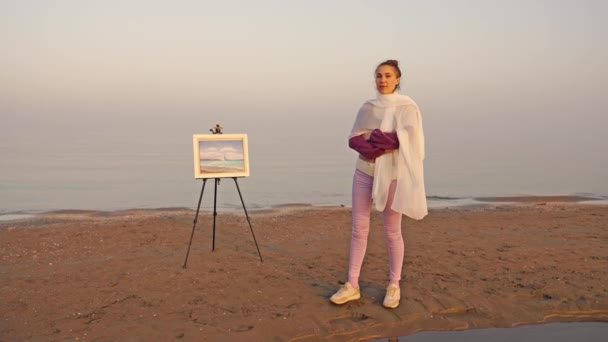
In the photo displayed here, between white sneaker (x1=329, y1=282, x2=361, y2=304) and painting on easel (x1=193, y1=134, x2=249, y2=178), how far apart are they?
77.6 inches

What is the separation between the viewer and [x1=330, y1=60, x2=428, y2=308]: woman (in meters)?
4.20

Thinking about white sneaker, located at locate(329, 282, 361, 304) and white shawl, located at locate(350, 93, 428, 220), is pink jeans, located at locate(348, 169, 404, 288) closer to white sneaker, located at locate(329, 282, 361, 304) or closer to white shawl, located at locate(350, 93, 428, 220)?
white shawl, located at locate(350, 93, 428, 220)

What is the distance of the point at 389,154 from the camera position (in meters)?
4.27

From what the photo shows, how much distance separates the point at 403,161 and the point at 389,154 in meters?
0.13

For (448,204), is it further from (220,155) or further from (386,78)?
(386,78)

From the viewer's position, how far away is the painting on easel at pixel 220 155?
589 cm

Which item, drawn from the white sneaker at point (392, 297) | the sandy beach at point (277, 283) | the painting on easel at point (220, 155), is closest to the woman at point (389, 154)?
the white sneaker at point (392, 297)

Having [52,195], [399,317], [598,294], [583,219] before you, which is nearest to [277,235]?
[399,317]

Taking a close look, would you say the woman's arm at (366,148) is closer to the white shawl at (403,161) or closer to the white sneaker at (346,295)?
the white shawl at (403,161)

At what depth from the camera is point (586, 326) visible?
13.9 feet

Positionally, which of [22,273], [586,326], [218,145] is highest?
[218,145]

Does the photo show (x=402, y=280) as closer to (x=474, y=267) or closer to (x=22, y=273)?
(x=474, y=267)

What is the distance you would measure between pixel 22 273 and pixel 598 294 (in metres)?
5.80

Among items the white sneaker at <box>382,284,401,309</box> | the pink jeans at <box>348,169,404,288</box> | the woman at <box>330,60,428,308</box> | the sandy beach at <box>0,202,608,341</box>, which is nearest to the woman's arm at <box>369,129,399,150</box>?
the woman at <box>330,60,428,308</box>
